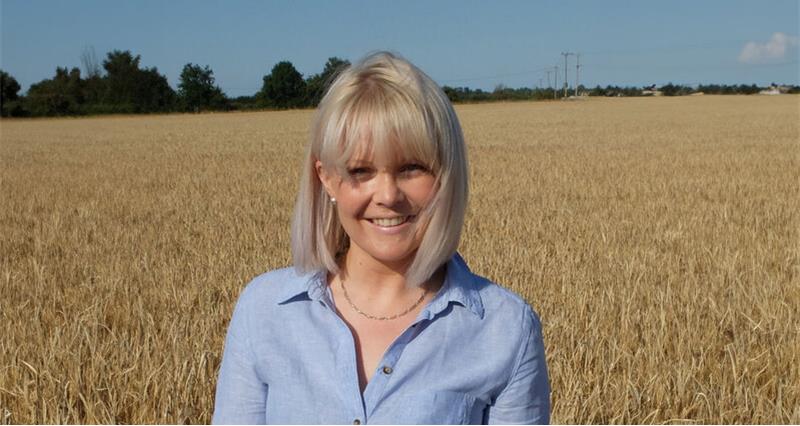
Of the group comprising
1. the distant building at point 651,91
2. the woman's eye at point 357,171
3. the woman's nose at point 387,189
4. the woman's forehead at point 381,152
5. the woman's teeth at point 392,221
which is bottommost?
the distant building at point 651,91

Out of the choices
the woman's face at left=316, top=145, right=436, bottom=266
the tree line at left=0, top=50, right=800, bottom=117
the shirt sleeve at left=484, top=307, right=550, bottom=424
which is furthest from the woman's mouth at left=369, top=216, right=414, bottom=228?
the tree line at left=0, top=50, right=800, bottom=117

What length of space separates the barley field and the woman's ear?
1.65 meters

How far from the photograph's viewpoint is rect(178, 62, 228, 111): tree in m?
71.8

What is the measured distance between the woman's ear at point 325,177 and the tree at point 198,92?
2827 inches

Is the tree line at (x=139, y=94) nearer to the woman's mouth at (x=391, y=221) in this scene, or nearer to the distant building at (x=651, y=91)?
the distant building at (x=651, y=91)

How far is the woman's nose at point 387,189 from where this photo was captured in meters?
1.69

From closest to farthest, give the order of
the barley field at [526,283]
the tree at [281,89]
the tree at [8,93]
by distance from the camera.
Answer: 1. the barley field at [526,283]
2. the tree at [8,93]
3. the tree at [281,89]

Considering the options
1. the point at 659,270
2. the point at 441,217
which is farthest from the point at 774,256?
the point at 441,217

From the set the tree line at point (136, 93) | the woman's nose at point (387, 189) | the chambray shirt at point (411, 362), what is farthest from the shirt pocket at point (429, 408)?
the tree line at point (136, 93)

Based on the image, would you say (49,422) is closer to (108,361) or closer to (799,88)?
(108,361)

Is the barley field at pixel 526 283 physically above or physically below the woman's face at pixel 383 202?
below

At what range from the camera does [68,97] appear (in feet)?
238

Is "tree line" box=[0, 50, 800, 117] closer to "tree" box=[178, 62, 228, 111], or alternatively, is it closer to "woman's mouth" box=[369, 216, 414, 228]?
"tree" box=[178, 62, 228, 111]

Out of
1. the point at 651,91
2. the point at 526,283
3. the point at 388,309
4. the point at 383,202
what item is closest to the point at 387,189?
the point at 383,202
